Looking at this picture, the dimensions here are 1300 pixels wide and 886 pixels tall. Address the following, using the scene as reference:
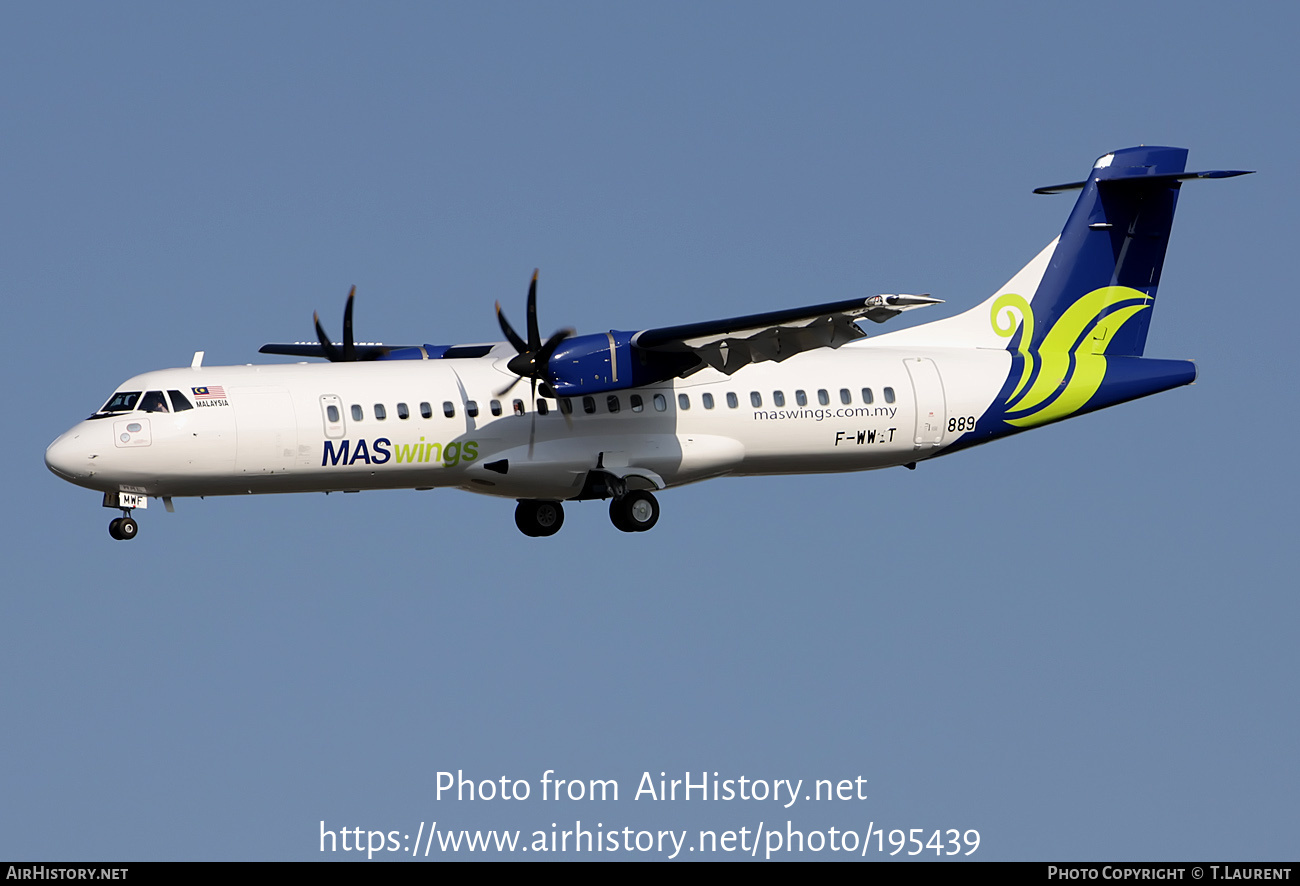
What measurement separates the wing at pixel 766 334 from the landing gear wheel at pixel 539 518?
370cm

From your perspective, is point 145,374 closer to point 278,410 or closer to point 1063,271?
point 278,410

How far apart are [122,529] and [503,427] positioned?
5.65 metres

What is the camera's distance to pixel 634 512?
28.6 meters

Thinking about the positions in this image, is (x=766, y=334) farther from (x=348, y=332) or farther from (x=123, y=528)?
(x=123, y=528)

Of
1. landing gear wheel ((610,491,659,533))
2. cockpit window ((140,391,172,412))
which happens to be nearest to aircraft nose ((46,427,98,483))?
cockpit window ((140,391,172,412))

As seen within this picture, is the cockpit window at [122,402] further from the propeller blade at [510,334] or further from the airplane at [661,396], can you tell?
the propeller blade at [510,334]

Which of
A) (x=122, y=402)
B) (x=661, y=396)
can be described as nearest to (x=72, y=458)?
(x=122, y=402)

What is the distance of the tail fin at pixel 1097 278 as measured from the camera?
3127 centimetres

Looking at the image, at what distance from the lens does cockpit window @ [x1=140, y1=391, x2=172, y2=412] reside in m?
26.4

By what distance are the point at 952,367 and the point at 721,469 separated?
4.31 meters

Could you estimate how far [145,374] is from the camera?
88.6ft

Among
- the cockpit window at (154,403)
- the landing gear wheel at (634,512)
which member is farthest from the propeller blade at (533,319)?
the cockpit window at (154,403)
